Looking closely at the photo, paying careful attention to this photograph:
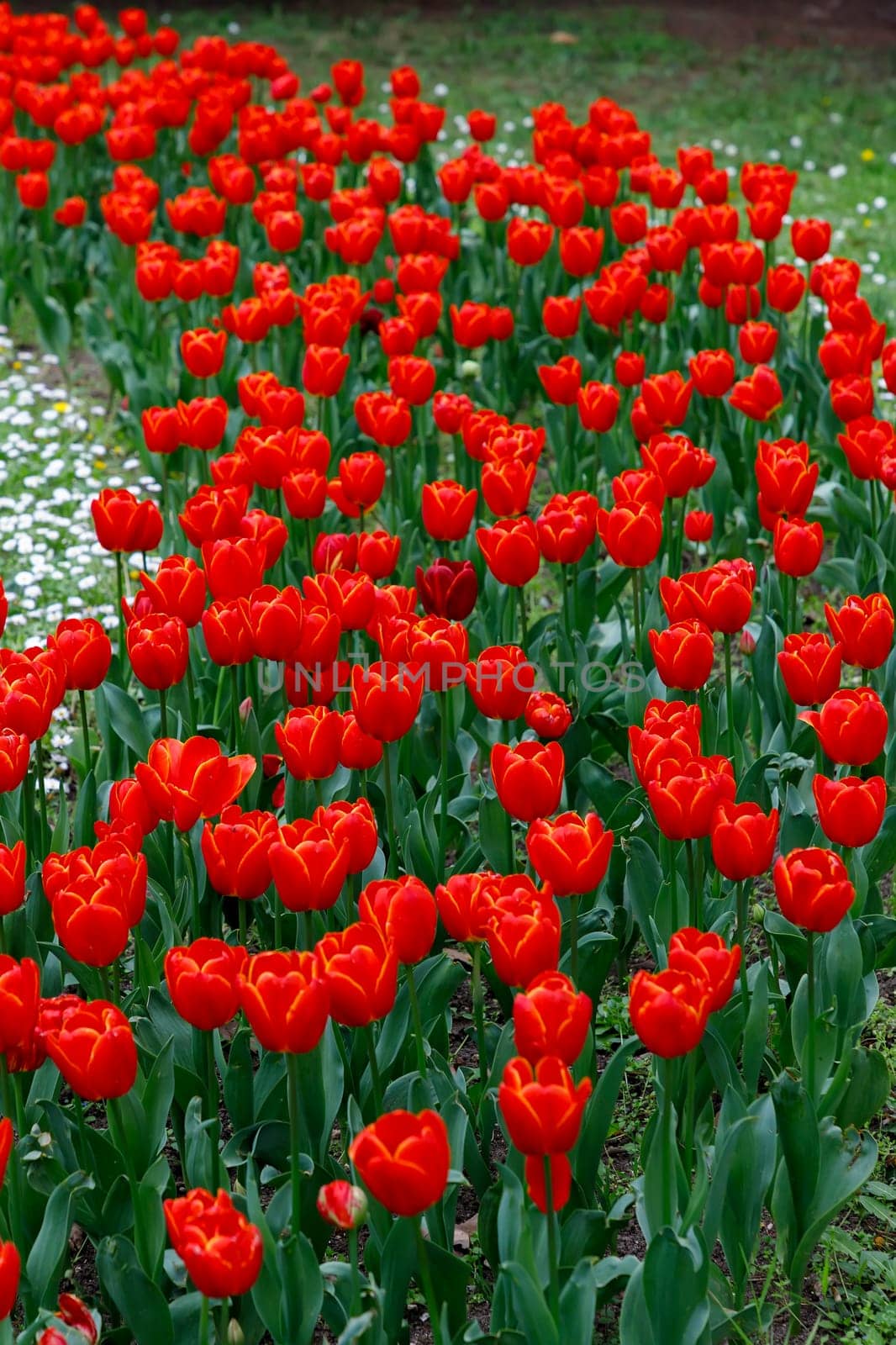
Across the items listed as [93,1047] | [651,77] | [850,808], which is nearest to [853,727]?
[850,808]

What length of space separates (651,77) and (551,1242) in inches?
414

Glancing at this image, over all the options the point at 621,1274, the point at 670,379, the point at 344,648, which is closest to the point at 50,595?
the point at 344,648

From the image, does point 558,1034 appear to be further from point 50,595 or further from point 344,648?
point 50,595

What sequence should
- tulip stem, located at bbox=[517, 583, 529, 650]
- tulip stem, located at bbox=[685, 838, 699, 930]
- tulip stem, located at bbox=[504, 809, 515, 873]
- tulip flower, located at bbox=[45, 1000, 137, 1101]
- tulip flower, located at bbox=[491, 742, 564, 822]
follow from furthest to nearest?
tulip stem, located at bbox=[517, 583, 529, 650], tulip stem, located at bbox=[504, 809, 515, 873], tulip stem, located at bbox=[685, 838, 699, 930], tulip flower, located at bbox=[491, 742, 564, 822], tulip flower, located at bbox=[45, 1000, 137, 1101]

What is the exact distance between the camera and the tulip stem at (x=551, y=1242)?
6.47ft

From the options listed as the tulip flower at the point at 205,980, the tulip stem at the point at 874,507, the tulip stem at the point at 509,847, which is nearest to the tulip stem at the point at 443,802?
the tulip stem at the point at 509,847

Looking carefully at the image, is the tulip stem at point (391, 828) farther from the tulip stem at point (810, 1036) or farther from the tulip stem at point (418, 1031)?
the tulip stem at point (810, 1036)

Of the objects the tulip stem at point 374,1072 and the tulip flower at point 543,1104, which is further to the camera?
the tulip stem at point 374,1072

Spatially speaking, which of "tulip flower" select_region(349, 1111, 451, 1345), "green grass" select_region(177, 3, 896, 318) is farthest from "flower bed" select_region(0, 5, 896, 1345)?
"green grass" select_region(177, 3, 896, 318)

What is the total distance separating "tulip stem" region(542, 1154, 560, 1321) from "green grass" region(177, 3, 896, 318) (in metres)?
6.69

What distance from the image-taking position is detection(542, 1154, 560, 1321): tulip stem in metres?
1.97

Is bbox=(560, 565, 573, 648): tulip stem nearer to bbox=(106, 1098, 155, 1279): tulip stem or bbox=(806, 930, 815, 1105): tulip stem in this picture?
bbox=(806, 930, 815, 1105): tulip stem

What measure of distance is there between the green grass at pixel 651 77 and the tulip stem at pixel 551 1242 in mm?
6690

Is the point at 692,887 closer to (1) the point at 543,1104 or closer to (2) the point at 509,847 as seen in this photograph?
(2) the point at 509,847
